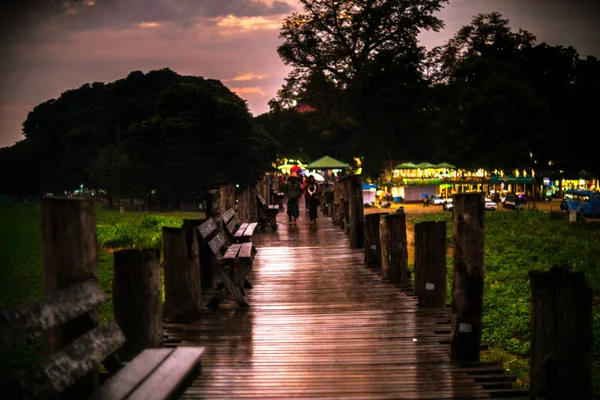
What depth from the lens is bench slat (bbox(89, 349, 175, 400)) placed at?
12.8ft

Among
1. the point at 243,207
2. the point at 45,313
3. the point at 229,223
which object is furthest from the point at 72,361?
the point at 243,207

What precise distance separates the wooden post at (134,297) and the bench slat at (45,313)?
137cm

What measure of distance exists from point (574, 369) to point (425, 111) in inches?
2682

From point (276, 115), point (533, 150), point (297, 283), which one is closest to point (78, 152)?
point (276, 115)

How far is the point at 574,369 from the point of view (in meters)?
4.50

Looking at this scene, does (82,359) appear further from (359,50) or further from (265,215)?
(359,50)

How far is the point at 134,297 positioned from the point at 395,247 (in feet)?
17.7

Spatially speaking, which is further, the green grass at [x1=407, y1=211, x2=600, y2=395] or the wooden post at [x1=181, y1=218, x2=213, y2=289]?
the green grass at [x1=407, y1=211, x2=600, y2=395]

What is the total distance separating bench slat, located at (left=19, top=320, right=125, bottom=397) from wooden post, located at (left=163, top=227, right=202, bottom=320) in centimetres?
333

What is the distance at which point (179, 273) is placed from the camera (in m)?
7.58

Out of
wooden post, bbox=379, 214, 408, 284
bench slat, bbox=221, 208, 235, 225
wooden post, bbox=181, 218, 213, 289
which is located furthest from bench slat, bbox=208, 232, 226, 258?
wooden post, bbox=379, 214, 408, 284

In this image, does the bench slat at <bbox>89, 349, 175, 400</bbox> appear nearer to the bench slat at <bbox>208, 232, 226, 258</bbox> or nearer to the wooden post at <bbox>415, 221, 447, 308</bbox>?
the bench slat at <bbox>208, 232, 226, 258</bbox>

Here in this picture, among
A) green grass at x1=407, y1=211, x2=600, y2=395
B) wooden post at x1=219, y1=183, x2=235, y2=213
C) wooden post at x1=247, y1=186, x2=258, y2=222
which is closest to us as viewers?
green grass at x1=407, y1=211, x2=600, y2=395

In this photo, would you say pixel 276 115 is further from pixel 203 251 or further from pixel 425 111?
pixel 203 251
